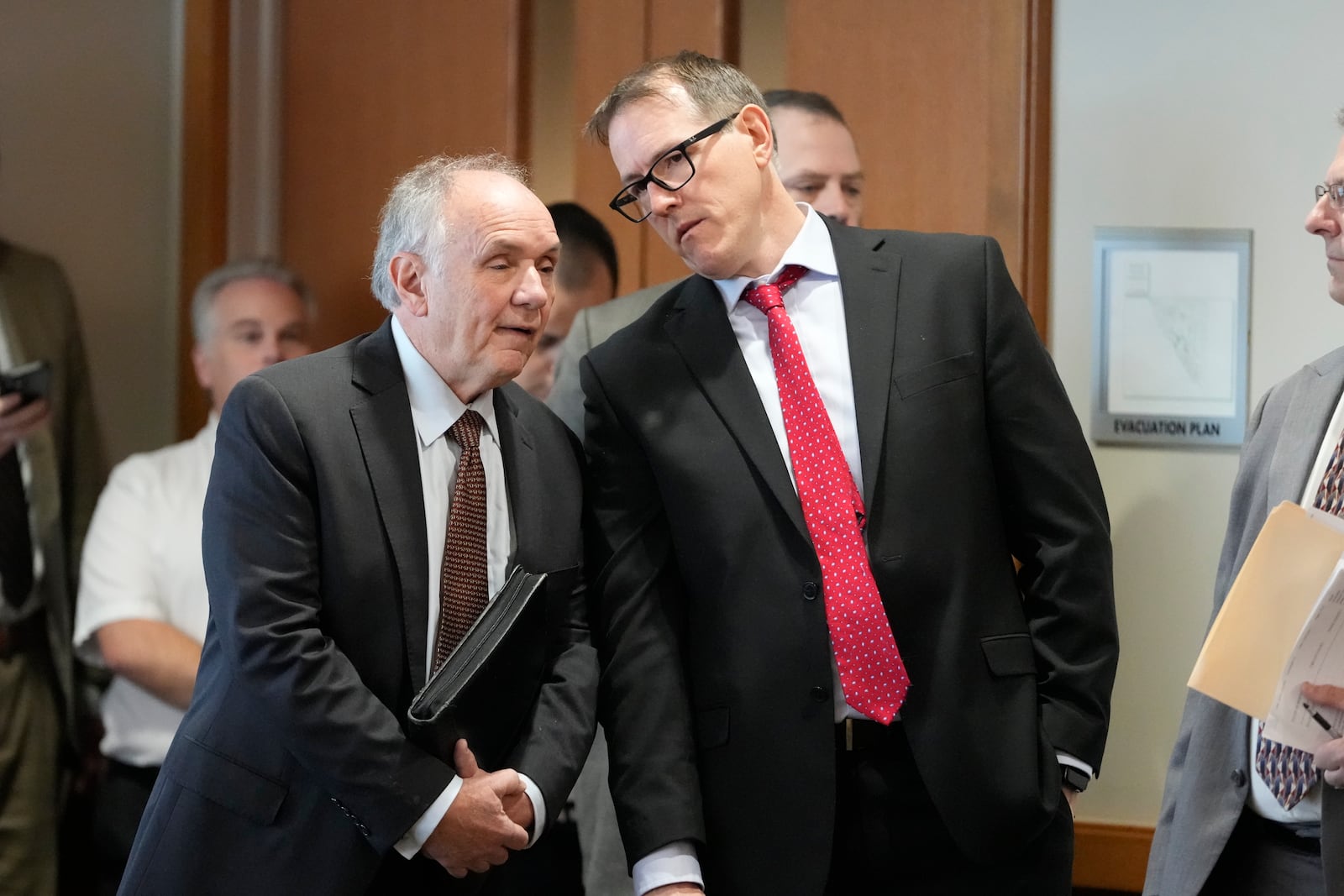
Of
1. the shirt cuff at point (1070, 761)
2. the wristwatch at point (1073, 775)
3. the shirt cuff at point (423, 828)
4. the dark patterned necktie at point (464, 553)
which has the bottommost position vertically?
the shirt cuff at point (423, 828)

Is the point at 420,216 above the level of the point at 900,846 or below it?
above

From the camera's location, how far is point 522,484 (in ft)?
6.30

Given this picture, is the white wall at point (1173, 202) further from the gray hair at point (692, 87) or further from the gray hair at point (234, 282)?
the gray hair at point (234, 282)

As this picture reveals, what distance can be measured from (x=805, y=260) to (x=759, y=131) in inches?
8.2

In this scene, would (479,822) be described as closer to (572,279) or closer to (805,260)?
(805,260)

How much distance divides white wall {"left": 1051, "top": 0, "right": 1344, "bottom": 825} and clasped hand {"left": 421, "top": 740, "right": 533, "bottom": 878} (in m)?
1.58

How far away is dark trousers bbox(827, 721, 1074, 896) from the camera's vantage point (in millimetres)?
1764

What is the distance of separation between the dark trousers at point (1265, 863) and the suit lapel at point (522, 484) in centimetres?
112

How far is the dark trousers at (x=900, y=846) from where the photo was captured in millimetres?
1764

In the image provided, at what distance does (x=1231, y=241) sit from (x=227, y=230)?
2432 millimetres

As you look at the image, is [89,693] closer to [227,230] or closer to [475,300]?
[227,230]

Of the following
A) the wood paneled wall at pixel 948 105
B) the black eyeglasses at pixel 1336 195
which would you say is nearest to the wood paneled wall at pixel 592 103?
the wood paneled wall at pixel 948 105

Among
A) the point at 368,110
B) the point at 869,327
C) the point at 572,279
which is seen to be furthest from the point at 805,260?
the point at 368,110

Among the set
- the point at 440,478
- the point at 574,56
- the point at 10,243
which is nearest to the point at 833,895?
the point at 440,478
